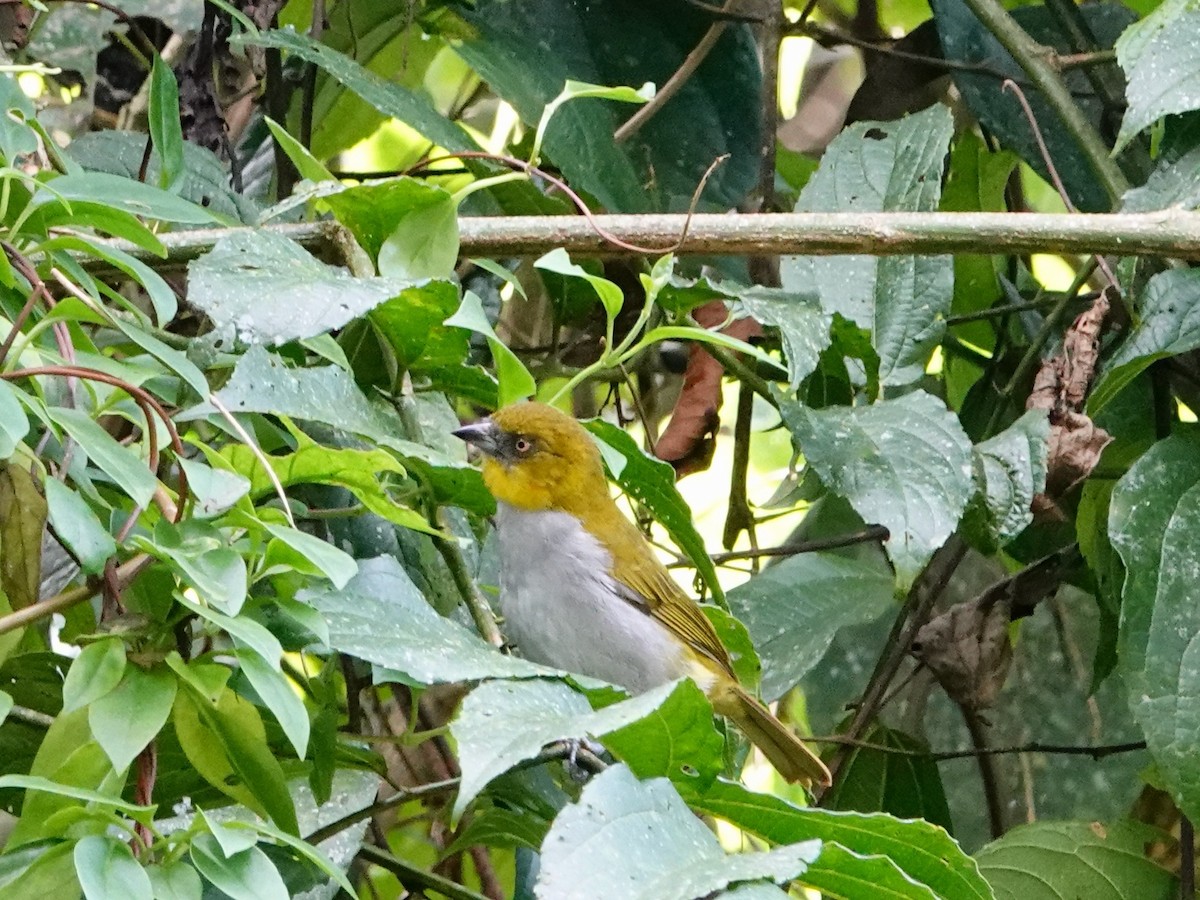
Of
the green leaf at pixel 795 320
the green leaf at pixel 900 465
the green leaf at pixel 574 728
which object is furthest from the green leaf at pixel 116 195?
the green leaf at pixel 900 465

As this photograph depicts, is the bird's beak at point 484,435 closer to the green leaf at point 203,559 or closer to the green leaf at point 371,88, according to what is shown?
the green leaf at point 371,88

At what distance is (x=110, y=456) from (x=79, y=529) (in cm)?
7

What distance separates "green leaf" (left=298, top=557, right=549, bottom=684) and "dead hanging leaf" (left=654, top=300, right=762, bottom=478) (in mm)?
1325

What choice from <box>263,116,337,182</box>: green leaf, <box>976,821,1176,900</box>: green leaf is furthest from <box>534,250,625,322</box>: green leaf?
<box>976,821,1176,900</box>: green leaf

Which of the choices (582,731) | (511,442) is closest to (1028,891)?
(511,442)

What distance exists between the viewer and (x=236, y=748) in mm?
1460

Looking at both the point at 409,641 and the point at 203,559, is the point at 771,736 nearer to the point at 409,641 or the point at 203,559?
the point at 409,641

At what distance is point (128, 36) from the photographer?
3041 mm

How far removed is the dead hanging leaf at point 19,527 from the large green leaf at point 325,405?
189mm

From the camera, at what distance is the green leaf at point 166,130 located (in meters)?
1.91

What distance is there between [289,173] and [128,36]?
0.62m

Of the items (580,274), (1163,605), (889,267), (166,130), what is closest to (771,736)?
(1163,605)

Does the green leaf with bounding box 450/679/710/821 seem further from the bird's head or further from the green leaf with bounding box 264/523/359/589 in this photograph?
the bird's head

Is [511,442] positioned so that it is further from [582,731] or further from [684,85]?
[582,731]
